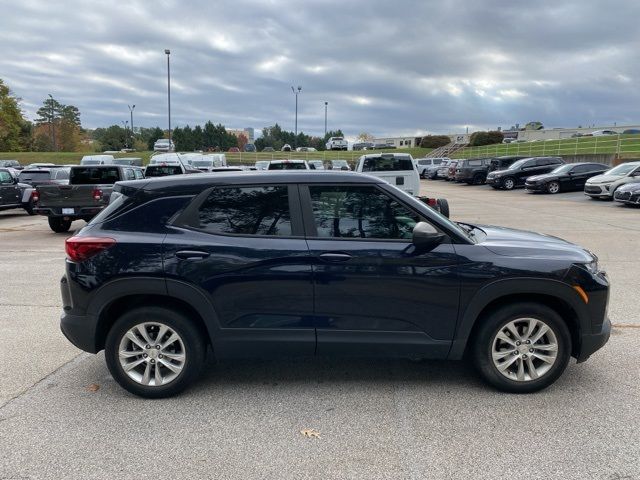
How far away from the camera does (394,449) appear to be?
313cm

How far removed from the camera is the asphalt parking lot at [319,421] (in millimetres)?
2969

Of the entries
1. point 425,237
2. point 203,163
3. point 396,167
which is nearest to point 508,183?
point 396,167

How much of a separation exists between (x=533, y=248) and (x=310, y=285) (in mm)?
1723

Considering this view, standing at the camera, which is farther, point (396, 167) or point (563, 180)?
point (563, 180)

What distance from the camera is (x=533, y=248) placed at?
382 cm

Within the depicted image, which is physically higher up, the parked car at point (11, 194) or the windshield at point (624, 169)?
the windshield at point (624, 169)

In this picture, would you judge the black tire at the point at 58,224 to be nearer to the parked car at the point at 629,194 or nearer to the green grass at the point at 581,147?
the parked car at the point at 629,194

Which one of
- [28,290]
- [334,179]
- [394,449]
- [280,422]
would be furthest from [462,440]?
[28,290]

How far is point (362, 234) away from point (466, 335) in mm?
1084

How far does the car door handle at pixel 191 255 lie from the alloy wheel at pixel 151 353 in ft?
1.84

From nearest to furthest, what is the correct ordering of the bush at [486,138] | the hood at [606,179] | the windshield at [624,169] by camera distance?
the hood at [606,179] < the windshield at [624,169] < the bush at [486,138]

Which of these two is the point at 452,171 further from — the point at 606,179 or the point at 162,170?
the point at 162,170

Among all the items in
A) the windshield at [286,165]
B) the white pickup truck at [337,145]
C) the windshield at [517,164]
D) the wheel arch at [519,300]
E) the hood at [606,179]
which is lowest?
the wheel arch at [519,300]

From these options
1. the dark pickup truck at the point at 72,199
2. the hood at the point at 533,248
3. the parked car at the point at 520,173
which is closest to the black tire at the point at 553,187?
the parked car at the point at 520,173
